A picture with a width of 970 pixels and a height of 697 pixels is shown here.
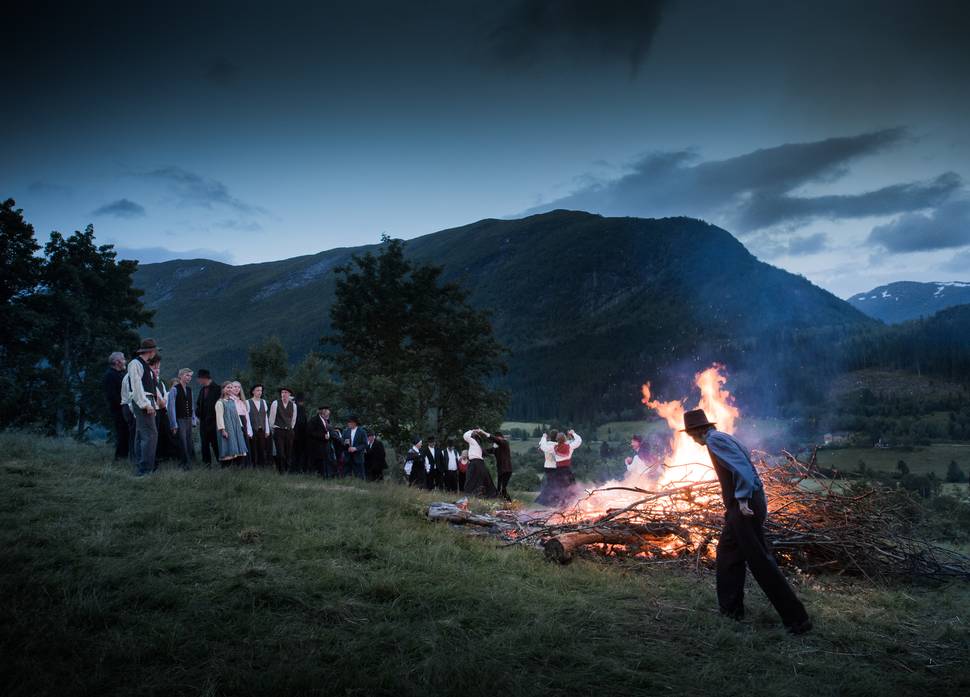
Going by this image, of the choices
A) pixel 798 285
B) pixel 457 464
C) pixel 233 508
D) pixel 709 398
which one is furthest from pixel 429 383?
pixel 798 285

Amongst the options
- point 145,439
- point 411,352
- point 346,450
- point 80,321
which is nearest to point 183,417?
point 145,439

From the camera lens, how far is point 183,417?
11.5 meters

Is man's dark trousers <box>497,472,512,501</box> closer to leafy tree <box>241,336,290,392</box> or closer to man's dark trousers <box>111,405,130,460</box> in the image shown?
man's dark trousers <box>111,405,130,460</box>

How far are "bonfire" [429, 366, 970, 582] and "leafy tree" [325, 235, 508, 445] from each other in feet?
59.6

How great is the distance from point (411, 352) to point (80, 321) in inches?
731

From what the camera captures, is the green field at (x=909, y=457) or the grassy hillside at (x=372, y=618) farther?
the green field at (x=909, y=457)

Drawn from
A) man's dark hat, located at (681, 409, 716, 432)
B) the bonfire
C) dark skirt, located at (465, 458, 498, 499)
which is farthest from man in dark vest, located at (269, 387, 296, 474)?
man's dark hat, located at (681, 409, 716, 432)

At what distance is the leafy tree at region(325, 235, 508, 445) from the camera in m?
27.6

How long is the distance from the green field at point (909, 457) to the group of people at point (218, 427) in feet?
155

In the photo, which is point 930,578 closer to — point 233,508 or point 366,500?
point 366,500

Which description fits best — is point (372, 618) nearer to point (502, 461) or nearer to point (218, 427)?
point (218, 427)

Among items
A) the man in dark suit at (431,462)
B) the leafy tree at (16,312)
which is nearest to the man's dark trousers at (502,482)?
the man in dark suit at (431,462)

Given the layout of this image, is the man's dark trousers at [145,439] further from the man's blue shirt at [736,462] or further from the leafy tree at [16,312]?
the leafy tree at [16,312]

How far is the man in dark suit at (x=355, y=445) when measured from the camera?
52.5 feet
